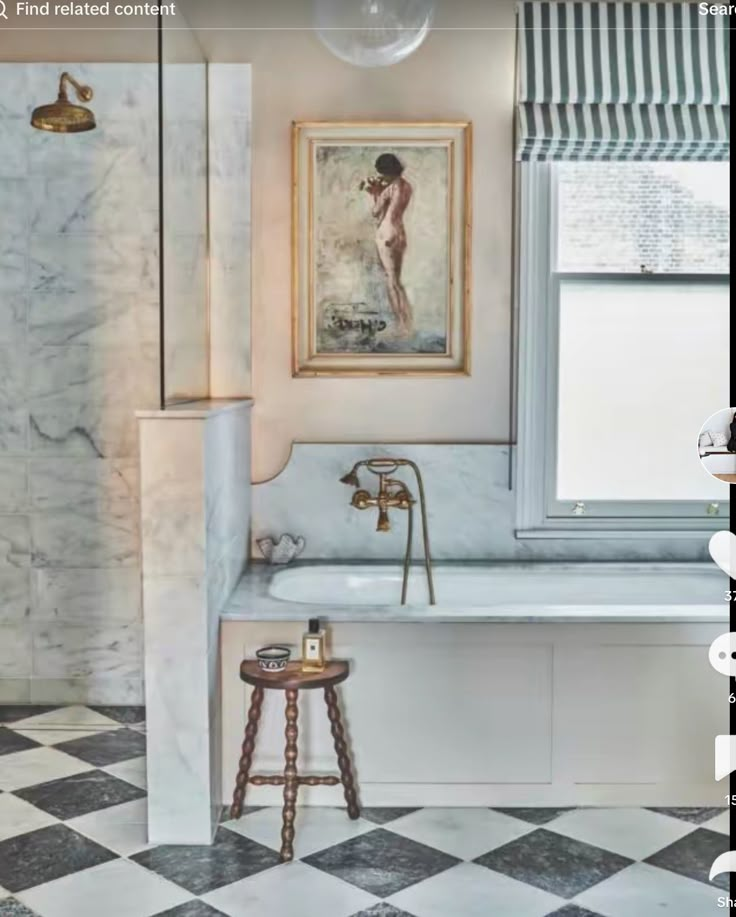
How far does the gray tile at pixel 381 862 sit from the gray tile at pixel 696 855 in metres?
0.53

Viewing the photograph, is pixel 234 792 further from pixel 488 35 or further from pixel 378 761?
pixel 488 35

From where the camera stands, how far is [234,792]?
2.98m

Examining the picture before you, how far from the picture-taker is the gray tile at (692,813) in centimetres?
295

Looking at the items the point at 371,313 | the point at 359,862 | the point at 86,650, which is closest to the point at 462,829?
the point at 359,862

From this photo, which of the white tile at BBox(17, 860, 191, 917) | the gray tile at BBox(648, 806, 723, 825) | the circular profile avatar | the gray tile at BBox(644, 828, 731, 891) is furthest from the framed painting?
the circular profile avatar

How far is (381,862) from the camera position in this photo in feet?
8.79

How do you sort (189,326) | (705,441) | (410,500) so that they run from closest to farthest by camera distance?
1. (705,441)
2. (189,326)
3. (410,500)

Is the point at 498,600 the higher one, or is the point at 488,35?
the point at 488,35

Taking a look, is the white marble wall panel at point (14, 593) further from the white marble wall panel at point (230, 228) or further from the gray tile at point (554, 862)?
the gray tile at point (554, 862)

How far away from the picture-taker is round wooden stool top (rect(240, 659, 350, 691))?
2.80 metres

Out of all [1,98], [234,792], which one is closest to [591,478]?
[234,792]

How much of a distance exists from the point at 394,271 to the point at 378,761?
5.81 ft

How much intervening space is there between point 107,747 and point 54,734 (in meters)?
0.25

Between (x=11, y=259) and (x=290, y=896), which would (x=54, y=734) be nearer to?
(x=290, y=896)
